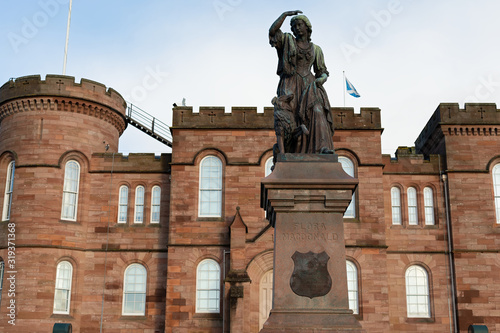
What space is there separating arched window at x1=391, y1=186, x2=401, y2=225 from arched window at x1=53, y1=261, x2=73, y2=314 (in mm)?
13919

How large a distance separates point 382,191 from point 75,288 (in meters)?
13.3

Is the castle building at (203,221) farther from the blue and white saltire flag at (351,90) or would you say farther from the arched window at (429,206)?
the blue and white saltire flag at (351,90)

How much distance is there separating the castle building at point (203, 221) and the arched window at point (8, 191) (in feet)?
0.23

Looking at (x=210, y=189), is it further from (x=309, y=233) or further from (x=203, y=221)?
(x=309, y=233)

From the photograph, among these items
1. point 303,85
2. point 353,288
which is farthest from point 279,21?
point 353,288

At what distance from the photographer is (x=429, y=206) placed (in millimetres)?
26281

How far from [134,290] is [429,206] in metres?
13.1

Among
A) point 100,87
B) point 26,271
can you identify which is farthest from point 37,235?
point 100,87

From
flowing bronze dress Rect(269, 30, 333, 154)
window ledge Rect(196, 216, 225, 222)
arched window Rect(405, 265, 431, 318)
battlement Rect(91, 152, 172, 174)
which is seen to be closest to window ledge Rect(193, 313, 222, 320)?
window ledge Rect(196, 216, 225, 222)

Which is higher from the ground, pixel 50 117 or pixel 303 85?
pixel 50 117

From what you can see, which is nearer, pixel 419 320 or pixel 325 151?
pixel 325 151

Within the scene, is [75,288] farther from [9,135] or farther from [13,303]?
[9,135]

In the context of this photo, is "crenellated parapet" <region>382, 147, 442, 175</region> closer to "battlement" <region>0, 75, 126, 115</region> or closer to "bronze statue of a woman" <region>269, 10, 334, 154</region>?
"battlement" <region>0, 75, 126, 115</region>

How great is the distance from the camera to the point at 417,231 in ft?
84.9
